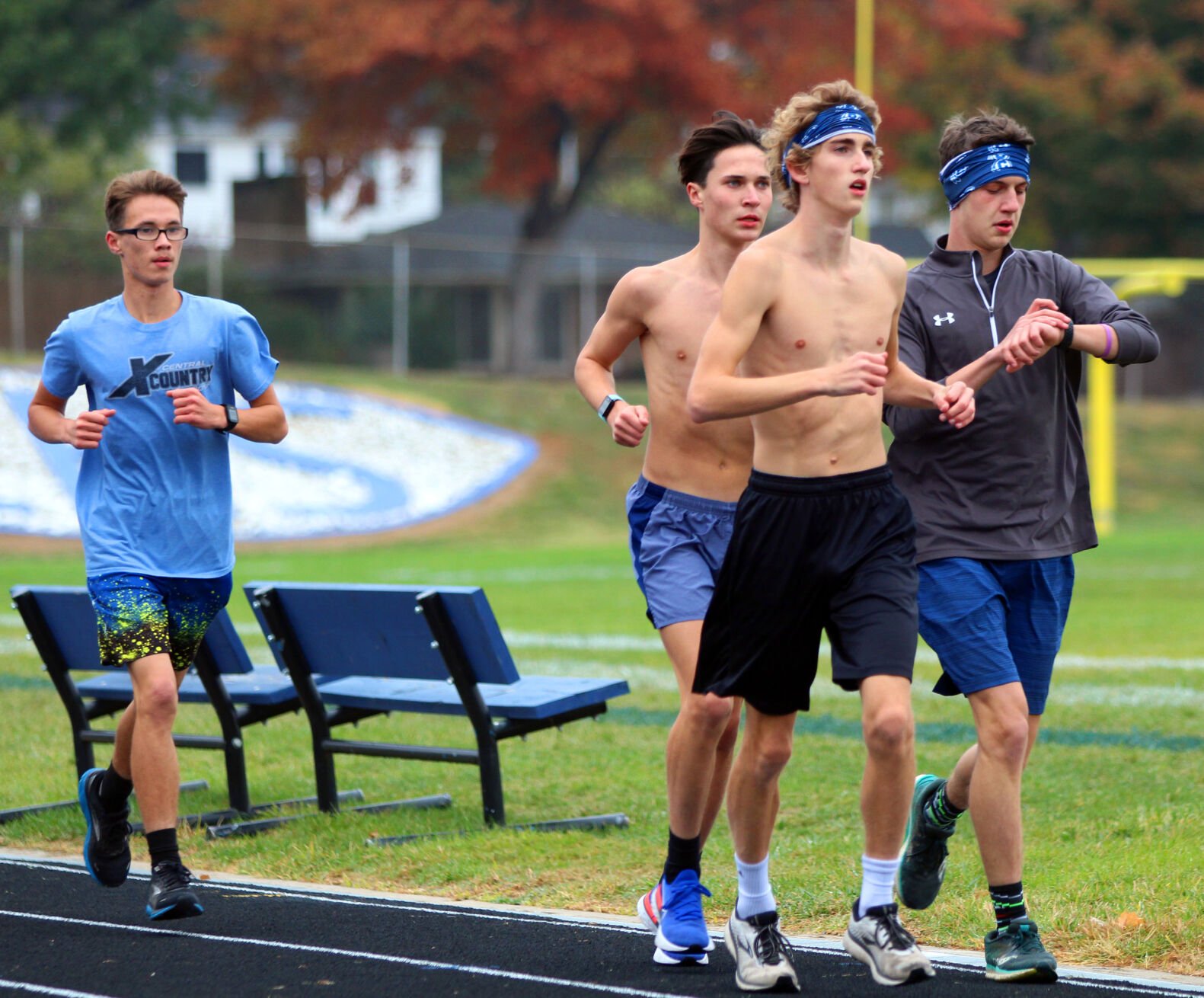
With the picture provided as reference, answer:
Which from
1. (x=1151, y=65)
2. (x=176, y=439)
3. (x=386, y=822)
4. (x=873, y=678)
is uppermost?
(x=1151, y=65)

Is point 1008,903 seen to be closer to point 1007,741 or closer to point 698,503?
point 1007,741

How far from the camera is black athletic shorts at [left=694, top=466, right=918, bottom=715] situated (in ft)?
15.0

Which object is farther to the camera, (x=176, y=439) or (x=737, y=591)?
(x=176, y=439)

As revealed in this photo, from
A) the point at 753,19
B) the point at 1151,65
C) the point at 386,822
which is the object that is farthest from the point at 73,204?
the point at 386,822

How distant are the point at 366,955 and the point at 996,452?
2.26 metres

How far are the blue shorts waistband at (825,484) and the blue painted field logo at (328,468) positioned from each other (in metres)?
19.6

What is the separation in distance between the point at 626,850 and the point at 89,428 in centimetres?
242

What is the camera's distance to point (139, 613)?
18.7 ft

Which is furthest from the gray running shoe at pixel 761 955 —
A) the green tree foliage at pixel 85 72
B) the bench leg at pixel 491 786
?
the green tree foliage at pixel 85 72

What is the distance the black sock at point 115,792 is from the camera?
19.4 feet

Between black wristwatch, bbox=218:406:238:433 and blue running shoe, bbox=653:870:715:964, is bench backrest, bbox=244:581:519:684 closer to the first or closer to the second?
black wristwatch, bbox=218:406:238:433

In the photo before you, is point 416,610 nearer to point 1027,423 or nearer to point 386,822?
point 386,822

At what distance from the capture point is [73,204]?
2165 inches

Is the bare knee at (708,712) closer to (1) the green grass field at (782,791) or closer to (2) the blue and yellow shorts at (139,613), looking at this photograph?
(1) the green grass field at (782,791)
